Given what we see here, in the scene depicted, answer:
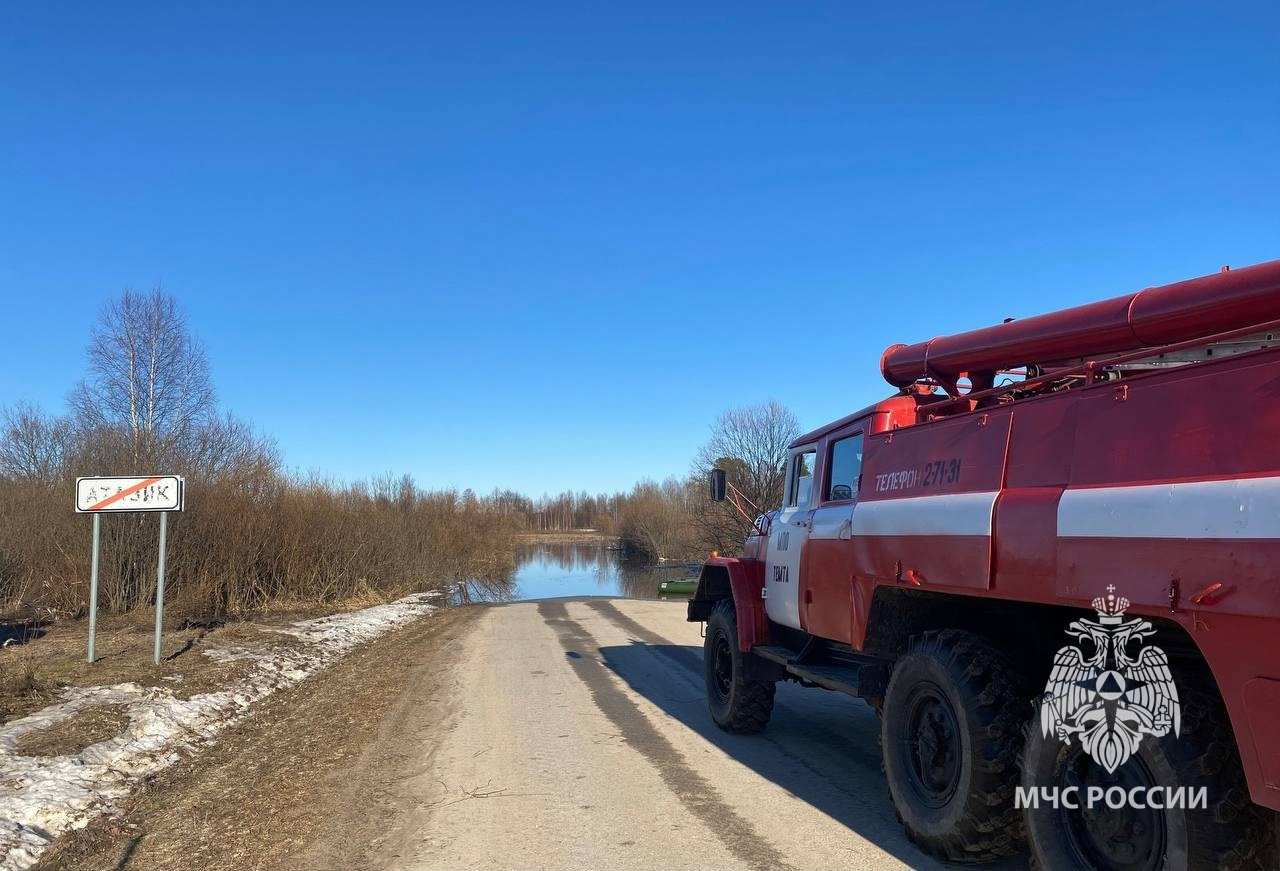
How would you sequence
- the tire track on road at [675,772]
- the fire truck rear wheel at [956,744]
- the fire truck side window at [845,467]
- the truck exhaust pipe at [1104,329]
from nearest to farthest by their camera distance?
the truck exhaust pipe at [1104,329] < the fire truck rear wheel at [956,744] < the tire track on road at [675,772] < the fire truck side window at [845,467]

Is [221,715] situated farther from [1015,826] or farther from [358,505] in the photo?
[358,505]

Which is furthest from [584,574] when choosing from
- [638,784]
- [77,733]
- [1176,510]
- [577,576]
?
[1176,510]

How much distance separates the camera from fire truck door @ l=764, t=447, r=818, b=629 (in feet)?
21.5

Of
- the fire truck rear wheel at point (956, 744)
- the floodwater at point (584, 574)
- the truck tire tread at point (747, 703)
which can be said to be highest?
the fire truck rear wheel at point (956, 744)

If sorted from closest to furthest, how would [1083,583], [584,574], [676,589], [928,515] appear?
1. [1083,583]
2. [928,515]
3. [676,589]
4. [584,574]

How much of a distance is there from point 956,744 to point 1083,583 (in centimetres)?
130

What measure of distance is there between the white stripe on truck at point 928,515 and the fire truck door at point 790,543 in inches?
46.1

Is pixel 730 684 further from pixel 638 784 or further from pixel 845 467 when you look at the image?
pixel 845 467

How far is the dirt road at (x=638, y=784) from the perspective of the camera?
15.1 feet

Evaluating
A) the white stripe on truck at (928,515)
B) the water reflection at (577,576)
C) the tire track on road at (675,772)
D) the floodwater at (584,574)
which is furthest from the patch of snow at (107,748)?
the water reflection at (577,576)

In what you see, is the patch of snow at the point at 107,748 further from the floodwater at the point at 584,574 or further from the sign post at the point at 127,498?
the floodwater at the point at 584,574

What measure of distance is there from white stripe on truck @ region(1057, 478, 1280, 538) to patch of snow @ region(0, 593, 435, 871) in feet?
19.3

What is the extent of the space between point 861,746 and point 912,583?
9.51 feet

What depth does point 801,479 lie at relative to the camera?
7.13 meters
